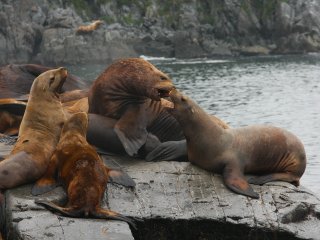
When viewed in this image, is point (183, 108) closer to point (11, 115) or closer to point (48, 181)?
point (48, 181)

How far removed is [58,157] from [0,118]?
2775 mm

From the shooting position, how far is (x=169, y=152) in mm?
7250

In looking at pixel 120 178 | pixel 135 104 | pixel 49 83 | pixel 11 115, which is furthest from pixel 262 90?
pixel 120 178

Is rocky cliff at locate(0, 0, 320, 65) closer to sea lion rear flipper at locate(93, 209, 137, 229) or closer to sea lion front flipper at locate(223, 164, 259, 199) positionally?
sea lion front flipper at locate(223, 164, 259, 199)

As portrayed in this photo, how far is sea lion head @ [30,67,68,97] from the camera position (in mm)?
7137

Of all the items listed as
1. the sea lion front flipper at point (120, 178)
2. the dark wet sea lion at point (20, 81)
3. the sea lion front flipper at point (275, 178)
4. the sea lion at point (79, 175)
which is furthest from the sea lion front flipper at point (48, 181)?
the dark wet sea lion at point (20, 81)

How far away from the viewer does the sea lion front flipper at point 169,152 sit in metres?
7.19

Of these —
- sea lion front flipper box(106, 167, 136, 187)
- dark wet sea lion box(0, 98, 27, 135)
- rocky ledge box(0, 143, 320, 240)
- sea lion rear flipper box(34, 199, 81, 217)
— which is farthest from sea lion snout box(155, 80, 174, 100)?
dark wet sea lion box(0, 98, 27, 135)

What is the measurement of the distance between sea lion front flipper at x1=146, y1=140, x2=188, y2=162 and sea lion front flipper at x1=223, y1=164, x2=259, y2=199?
23.8 inches

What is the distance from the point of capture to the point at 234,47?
7538cm

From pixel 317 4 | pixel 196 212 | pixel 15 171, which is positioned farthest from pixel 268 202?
pixel 317 4

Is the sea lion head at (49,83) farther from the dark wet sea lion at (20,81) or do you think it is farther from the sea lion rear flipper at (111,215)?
the dark wet sea lion at (20,81)

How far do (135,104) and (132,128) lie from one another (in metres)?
0.33

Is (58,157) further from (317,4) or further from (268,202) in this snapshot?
(317,4)
